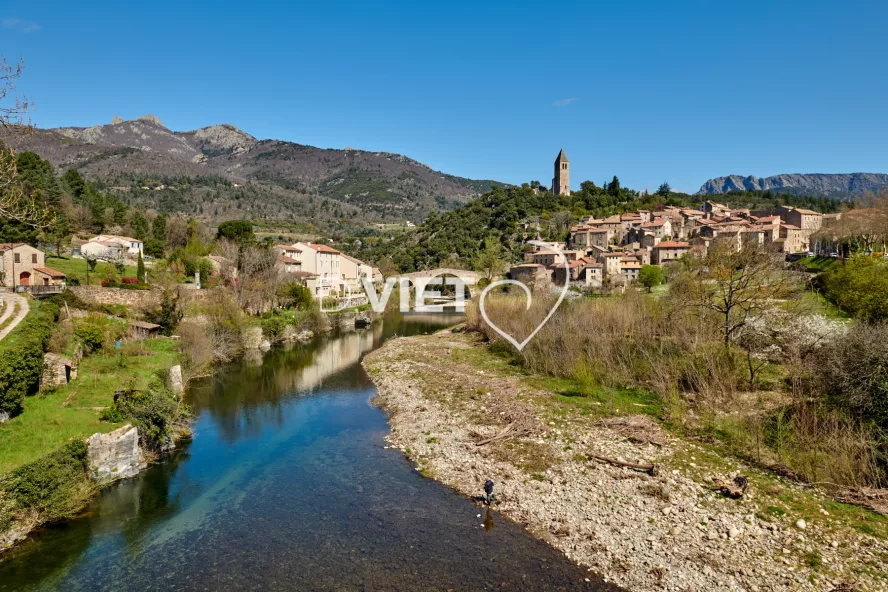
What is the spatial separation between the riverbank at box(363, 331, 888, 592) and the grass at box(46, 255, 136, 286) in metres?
23.6

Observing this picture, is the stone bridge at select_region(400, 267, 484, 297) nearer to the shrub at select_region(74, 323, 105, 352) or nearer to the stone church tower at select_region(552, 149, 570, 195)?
the shrub at select_region(74, 323, 105, 352)

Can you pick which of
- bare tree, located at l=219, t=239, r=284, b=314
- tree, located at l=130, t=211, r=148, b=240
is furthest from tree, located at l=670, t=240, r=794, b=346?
tree, located at l=130, t=211, r=148, b=240

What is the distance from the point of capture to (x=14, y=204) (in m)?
7.20

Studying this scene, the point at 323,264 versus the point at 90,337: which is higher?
the point at 323,264

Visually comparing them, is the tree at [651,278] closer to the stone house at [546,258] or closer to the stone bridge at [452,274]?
the stone house at [546,258]

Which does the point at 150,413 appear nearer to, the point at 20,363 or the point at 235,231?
the point at 20,363

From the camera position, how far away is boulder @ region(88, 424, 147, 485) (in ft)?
41.2

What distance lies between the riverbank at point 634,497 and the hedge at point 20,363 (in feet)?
35.0

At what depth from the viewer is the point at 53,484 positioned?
432 inches

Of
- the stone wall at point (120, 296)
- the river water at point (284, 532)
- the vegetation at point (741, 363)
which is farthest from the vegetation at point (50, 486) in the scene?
the stone wall at point (120, 296)

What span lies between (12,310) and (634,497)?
887 inches

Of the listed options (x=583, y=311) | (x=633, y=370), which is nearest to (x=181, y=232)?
(x=583, y=311)

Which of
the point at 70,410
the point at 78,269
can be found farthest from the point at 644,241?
the point at 70,410

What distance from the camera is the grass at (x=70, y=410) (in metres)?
11.3
